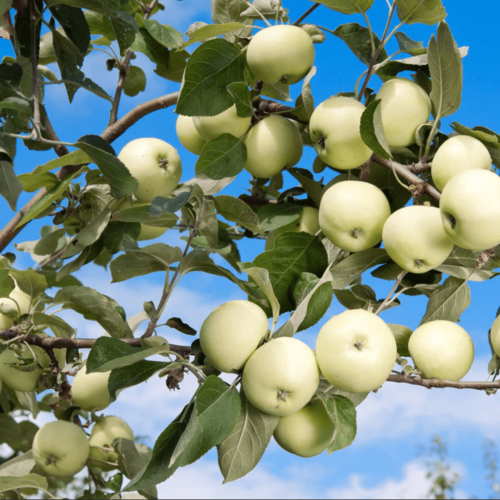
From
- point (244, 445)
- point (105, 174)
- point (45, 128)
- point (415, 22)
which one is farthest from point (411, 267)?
point (45, 128)

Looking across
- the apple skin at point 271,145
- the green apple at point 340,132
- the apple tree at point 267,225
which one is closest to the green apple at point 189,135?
the apple tree at point 267,225

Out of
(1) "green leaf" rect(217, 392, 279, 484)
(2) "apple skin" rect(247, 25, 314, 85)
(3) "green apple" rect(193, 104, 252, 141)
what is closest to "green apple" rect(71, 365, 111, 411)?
(1) "green leaf" rect(217, 392, 279, 484)

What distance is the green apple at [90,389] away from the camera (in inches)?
74.6

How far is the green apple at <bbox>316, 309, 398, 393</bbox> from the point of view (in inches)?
43.4

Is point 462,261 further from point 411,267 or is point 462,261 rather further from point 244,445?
point 244,445

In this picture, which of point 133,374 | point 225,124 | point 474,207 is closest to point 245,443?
point 133,374

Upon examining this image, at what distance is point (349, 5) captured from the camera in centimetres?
136

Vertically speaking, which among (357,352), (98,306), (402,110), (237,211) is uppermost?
(402,110)

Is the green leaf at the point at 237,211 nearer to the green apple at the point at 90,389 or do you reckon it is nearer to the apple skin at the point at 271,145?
the apple skin at the point at 271,145

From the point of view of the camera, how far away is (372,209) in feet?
4.02

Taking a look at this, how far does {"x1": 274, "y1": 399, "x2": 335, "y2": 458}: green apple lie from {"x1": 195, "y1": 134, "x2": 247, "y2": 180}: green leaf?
606mm

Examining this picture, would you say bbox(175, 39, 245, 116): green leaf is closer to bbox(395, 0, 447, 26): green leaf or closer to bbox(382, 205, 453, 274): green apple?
bbox(395, 0, 447, 26): green leaf

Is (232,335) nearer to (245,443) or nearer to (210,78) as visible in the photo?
(245,443)

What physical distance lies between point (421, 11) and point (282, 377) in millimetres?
926
